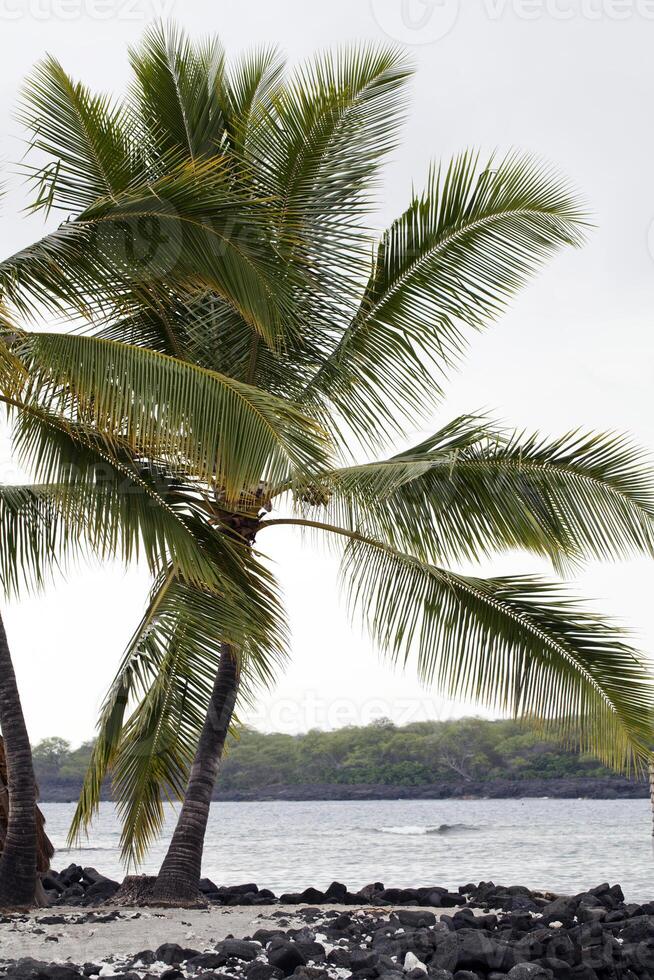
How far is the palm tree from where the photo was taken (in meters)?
6.52

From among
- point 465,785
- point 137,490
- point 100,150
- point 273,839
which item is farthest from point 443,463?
point 465,785

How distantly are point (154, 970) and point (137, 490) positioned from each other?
3.18 m

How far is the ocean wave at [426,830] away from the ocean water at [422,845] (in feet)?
0.12

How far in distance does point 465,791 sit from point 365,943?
4532 cm

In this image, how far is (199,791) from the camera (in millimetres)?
9758

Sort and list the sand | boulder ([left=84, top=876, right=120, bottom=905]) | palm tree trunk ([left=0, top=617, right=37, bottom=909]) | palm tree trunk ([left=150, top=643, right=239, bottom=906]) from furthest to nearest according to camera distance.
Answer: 1. boulder ([left=84, top=876, right=120, bottom=905])
2. palm tree trunk ([left=150, top=643, right=239, bottom=906])
3. palm tree trunk ([left=0, top=617, right=37, bottom=909])
4. the sand

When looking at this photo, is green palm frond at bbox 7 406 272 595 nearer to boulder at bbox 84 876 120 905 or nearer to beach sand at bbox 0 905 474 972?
beach sand at bbox 0 905 474 972

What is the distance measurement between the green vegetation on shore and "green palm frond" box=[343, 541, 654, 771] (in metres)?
30.9

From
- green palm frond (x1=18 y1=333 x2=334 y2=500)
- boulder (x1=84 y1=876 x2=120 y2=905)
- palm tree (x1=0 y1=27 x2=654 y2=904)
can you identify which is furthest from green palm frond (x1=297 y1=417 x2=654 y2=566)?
boulder (x1=84 y1=876 x2=120 y2=905)

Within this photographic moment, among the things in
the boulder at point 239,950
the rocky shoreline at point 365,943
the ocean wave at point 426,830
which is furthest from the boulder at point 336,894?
the ocean wave at point 426,830

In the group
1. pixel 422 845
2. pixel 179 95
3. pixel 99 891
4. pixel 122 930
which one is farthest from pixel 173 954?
pixel 422 845

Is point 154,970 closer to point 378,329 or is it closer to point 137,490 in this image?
point 137,490

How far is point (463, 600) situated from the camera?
892 cm

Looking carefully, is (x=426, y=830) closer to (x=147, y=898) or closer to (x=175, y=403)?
(x=147, y=898)
